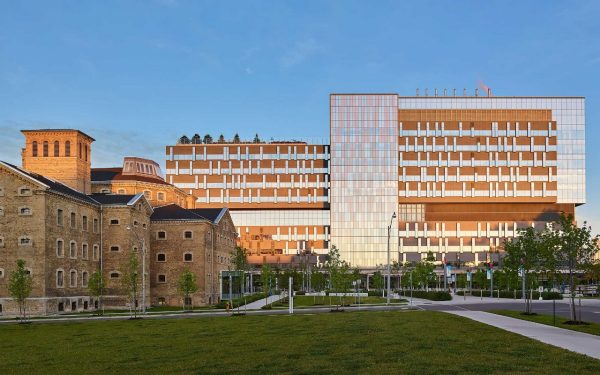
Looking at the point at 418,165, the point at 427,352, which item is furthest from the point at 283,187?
the point at 427,352

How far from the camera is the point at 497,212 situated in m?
170

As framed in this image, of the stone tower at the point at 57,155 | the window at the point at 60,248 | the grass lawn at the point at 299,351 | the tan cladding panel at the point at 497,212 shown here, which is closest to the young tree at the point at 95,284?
the window at the point at 60,248

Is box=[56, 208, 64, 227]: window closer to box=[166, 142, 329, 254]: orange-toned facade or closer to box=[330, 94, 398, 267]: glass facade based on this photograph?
box=[166, 142, 329, 254]: orange-toned facade

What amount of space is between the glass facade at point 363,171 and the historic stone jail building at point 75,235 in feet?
195

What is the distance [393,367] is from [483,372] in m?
2.77

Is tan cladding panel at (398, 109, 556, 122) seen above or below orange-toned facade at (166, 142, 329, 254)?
above

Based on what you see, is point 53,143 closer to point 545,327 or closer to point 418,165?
point 545,327

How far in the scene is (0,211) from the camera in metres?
68.2

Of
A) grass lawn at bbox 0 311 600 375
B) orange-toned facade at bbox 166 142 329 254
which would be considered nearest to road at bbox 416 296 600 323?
grass lawn at bbox 0 311 600 375

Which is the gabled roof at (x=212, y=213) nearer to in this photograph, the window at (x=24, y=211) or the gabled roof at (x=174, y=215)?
the gabled roof at (x=174, y=215)

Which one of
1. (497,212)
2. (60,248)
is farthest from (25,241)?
(497,212)

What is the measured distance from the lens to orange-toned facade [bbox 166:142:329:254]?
17175 cm

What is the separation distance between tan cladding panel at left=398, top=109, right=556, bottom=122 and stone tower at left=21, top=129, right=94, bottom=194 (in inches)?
3781

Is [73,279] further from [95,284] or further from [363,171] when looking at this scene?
[363,171]
